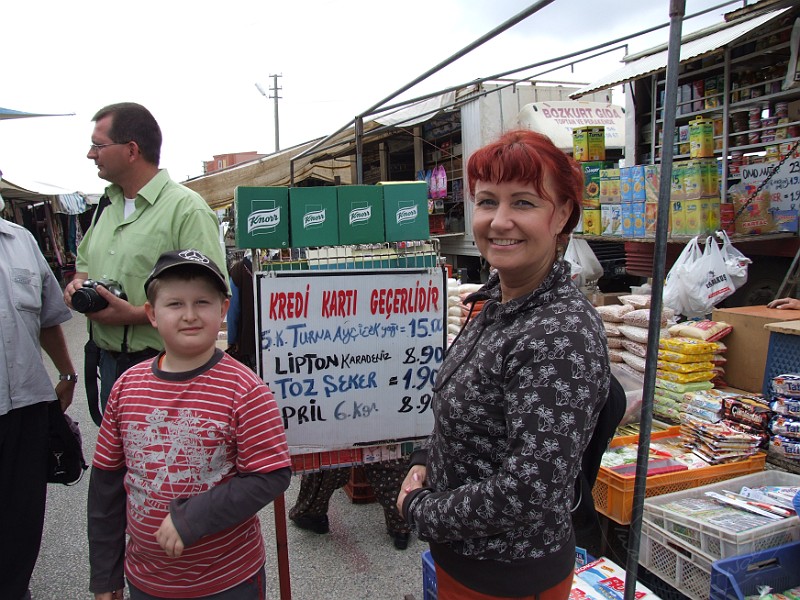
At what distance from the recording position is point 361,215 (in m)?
2.60

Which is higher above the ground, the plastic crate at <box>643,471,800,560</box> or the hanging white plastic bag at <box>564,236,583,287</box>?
the hanging white plastic bag at <box>564,236,583,287</box>

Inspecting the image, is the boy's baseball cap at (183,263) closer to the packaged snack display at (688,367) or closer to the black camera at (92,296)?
the black camera at (92,296)

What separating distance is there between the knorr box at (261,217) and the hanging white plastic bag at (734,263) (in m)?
3.87

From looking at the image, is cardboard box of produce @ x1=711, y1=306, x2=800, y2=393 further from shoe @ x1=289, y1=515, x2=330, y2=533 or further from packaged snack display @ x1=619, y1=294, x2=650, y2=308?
shoe @ x1=289, y1=515, x2=330, y2=533

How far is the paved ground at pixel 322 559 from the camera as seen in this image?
9.93ft

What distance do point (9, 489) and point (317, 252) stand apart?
1558 millimetres

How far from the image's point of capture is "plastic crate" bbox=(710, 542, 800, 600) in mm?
2326

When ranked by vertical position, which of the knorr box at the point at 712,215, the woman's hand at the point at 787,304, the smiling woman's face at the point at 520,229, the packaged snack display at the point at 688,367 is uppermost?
the knorr box at the point at 712,215

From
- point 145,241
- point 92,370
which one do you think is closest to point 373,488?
point 92,370

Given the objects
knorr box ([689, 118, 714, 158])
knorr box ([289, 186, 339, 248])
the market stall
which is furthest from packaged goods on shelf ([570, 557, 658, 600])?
the market stall

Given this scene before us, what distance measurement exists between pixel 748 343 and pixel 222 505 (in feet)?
12.4

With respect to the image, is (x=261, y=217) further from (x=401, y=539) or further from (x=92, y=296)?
(x=401, y=539)

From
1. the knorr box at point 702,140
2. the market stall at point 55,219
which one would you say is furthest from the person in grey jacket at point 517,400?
the market stall at point 55,219

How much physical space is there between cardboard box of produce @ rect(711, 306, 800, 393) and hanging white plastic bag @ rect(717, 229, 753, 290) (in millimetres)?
614
